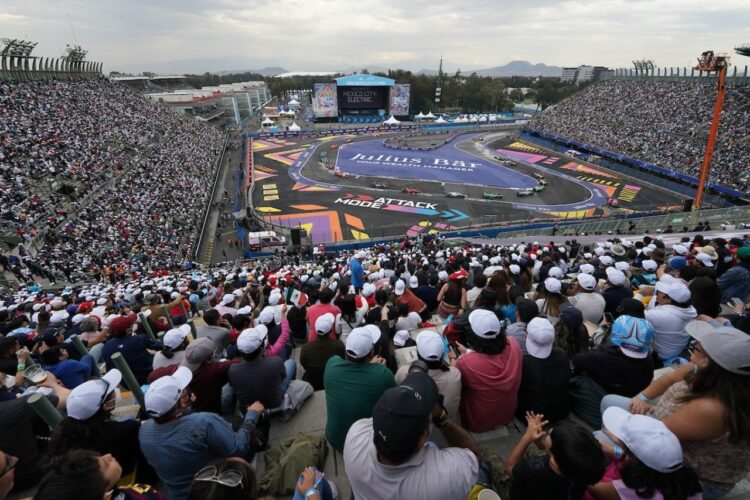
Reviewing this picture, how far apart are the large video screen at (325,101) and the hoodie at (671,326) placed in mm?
80361

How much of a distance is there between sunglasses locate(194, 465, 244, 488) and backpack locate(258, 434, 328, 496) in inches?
58.9

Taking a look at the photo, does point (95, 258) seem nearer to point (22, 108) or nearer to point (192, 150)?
point (22, 108)

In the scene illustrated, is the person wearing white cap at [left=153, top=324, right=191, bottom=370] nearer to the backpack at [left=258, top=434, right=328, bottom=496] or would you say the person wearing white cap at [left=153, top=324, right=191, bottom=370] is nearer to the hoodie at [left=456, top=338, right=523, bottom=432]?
the backpack at [left=258, top=434, right=328, bottom=496]

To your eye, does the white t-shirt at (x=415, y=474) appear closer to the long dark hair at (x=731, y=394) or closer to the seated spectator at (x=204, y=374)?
the long dark hair at (x=731, y=394)

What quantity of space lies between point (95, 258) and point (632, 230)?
32.2 m

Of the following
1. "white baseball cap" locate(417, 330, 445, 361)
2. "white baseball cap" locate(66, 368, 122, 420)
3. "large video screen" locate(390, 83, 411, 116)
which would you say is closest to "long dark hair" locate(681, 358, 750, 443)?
"white baseball cap" locate(417, 330, 445, 361)

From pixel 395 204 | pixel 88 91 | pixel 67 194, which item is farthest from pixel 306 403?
pixel 88 91

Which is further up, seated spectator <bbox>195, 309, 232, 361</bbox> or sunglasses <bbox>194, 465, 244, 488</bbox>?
sunglasses <bbox>194, 465, 244, 488</bbox>

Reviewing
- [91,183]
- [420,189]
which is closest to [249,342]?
[91,183]

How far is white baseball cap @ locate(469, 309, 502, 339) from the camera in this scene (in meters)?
3.57

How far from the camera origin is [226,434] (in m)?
3.33

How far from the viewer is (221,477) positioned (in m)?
2.19

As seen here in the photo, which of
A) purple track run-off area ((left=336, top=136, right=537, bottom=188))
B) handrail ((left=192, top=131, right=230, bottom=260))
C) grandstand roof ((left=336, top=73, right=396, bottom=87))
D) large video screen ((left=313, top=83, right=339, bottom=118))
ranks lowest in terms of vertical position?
handrail ((left=192, top=131, right=230, bottom=260))

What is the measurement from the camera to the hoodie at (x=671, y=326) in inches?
187
